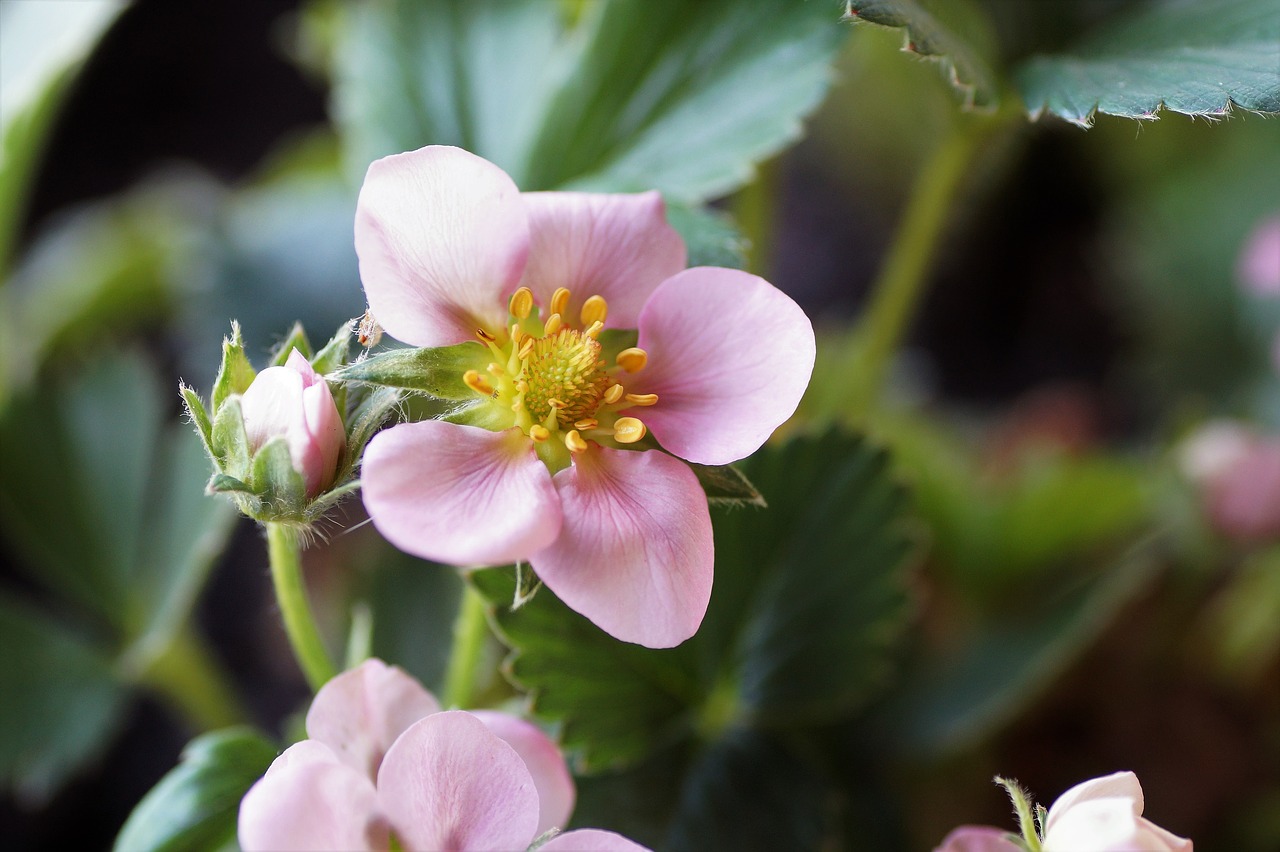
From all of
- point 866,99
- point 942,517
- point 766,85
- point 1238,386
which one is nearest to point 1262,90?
point 766,85

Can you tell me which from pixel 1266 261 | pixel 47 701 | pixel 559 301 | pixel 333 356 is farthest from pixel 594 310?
pixel 1266 261

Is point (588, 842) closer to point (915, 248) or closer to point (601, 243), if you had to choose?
point (601, 243)

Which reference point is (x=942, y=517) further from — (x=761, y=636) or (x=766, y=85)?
(x=766, y=85)

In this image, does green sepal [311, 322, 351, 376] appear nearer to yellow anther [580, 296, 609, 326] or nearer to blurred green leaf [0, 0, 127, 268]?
yellow anther [580, 296, 609, 326]

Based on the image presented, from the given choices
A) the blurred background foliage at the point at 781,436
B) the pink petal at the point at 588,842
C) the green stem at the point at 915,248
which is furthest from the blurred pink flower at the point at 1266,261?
the pink petal at the point at 588,842

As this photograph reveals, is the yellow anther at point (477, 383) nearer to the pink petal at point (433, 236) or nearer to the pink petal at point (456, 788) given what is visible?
the pink petal at point (433, 236)

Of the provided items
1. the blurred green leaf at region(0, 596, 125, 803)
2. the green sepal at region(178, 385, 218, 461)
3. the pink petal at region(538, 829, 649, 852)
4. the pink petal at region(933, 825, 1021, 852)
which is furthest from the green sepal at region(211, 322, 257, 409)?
the blurred green leaf at region(0, 596, 125, 803)
